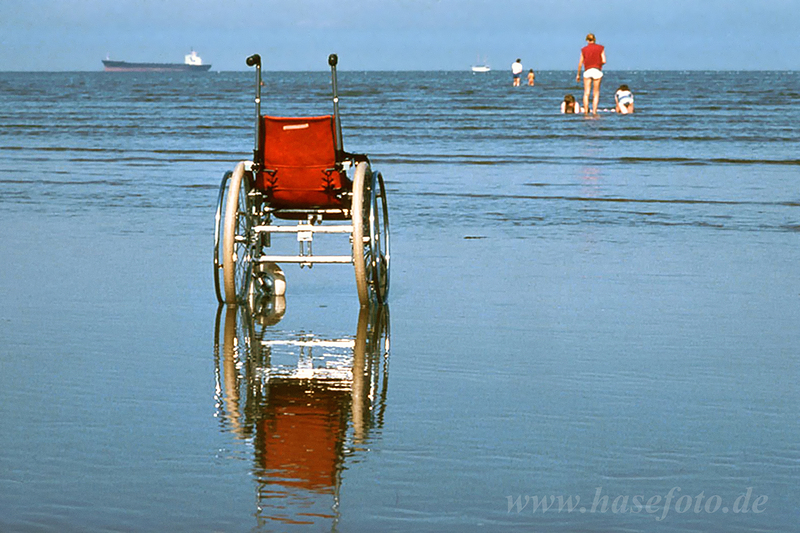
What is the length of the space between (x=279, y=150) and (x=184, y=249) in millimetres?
2191

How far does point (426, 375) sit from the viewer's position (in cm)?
546

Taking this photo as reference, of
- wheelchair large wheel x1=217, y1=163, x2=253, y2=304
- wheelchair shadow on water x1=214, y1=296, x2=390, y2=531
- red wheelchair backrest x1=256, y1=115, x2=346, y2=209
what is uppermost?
red wheelchair backrest x1=256, y1=115, x2=346, y2=209

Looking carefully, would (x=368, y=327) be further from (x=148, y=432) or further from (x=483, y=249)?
(x=483, y=249)

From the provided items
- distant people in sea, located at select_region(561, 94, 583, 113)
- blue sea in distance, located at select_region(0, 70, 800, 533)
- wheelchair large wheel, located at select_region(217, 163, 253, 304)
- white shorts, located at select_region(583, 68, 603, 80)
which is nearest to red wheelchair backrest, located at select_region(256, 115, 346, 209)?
wheelchair large wheel, located at select_region(217, 163, 253, 304)

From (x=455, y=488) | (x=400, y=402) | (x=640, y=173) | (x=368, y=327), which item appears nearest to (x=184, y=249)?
(x=368, y=327)

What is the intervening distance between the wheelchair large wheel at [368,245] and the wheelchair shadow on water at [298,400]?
148 millimetres

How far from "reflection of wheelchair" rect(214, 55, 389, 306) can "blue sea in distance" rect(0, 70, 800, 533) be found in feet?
0.74

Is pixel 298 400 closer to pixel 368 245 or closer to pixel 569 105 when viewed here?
pixel 368 245

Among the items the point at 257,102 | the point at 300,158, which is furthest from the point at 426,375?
the point at 257,102

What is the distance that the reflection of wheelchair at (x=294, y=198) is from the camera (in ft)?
22.8

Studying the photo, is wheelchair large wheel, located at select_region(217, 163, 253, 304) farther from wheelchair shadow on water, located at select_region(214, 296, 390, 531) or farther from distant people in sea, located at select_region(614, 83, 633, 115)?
distant people in sea, located at select_region(614, 83, 633, 115)

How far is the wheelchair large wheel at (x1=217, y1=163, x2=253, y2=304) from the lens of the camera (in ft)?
22.5

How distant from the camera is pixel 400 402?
503 cm

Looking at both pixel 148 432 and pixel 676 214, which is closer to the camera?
pixel 148 432
